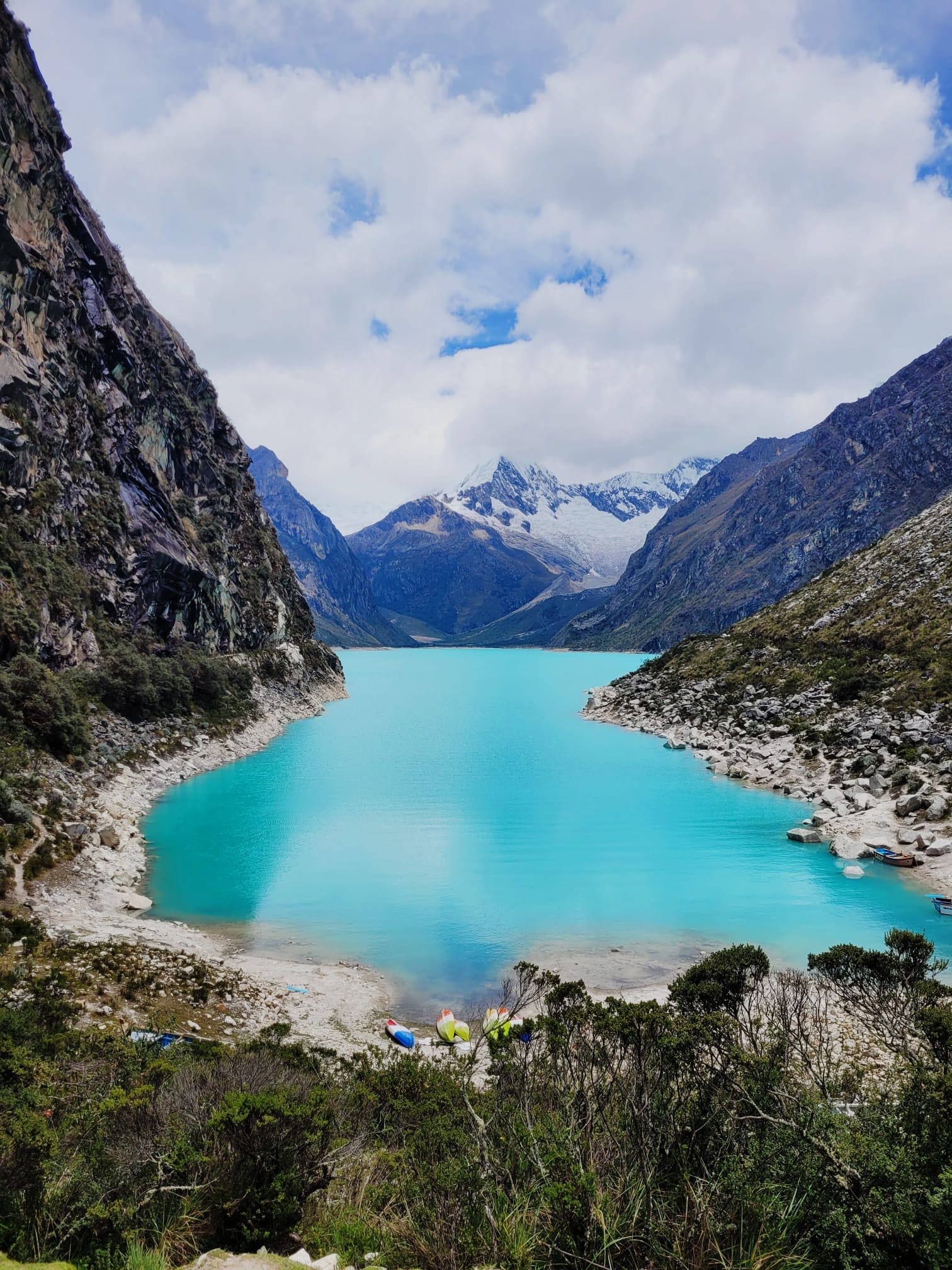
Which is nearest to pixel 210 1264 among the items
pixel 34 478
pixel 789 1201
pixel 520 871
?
pixel 789 1201

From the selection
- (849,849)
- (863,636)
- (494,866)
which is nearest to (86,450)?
(494,866)

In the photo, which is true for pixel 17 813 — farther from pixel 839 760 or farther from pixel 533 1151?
pixel 839 760

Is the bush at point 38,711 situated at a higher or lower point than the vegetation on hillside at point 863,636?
lower

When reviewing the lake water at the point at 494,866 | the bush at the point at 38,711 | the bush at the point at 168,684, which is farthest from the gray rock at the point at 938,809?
the bush at the point at 168,684

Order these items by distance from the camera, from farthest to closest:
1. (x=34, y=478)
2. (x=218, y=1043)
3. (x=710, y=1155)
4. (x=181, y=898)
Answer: (x=34, y=478)
(x=181, y=898)
(x=218, y=1043)
(x=710, y=1155)

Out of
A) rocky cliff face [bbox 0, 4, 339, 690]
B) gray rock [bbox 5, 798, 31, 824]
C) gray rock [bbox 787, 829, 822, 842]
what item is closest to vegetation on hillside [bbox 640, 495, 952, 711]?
gray rock [bbox 787, 829, 822, 842]

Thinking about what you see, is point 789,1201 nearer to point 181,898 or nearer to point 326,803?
point 181,898

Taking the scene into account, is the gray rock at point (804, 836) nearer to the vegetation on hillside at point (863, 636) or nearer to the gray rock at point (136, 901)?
the vegetation on hillside at point (863, 636)
